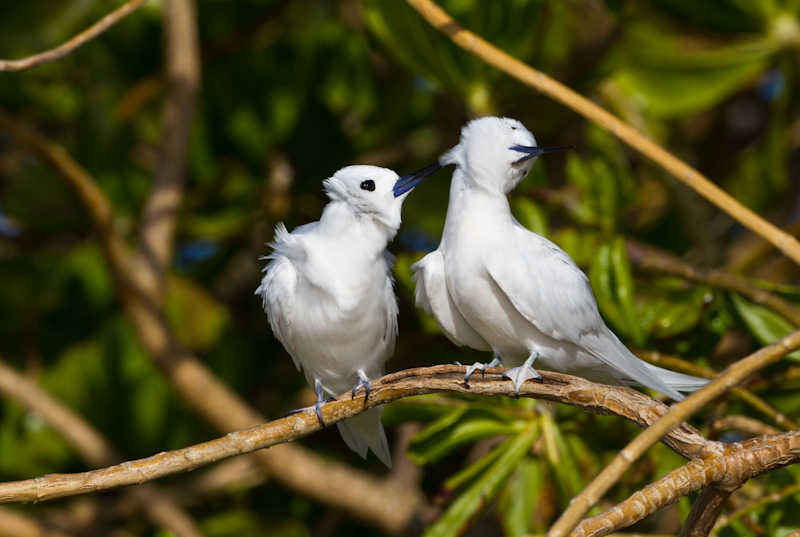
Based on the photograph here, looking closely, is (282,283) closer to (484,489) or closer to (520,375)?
(520,375)

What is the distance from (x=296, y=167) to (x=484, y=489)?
1.78 meters

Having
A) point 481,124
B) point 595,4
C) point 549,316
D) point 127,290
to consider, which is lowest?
point 549,316

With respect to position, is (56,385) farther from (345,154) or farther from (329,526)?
(345,154)

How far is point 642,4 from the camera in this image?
141 inches

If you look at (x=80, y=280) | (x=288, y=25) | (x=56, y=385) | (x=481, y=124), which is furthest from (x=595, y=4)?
(x=56, y=385)

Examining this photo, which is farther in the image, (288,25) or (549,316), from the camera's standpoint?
(288,25)

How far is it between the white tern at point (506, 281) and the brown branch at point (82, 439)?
162 cm

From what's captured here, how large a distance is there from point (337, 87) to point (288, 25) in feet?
1.61

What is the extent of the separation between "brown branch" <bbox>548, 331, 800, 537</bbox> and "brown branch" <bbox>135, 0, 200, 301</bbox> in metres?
2.09

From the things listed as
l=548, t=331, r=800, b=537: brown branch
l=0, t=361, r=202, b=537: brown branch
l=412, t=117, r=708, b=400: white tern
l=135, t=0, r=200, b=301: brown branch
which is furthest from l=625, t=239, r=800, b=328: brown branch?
l=0, t=361, r=202, b=537: brown branch

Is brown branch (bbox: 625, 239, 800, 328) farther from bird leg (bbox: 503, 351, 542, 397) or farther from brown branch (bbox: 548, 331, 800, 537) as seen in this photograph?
brown branch (bbox: 548, 331, 800, 537)

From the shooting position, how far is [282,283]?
2.04 metres

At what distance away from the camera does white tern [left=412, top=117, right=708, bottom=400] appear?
181 centimetres

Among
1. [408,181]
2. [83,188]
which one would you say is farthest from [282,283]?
[83,188]
